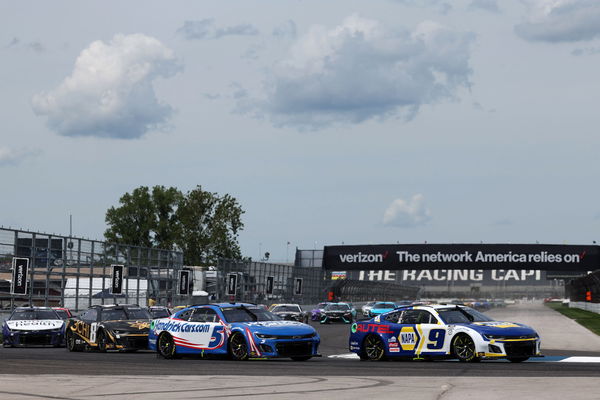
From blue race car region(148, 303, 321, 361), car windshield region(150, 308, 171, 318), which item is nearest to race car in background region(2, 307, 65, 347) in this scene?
car windshield region(150, 308, 171, 318)

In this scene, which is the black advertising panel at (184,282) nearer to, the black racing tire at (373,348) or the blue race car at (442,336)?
the blue race car at (442,336)

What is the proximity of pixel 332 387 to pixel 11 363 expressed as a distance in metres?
8.26

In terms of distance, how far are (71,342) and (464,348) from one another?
1082 cm

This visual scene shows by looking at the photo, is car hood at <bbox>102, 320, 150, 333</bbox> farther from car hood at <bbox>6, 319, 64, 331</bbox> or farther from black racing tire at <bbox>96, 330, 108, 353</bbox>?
car hood at <bbox>6, 319, 64, 331</bbox>

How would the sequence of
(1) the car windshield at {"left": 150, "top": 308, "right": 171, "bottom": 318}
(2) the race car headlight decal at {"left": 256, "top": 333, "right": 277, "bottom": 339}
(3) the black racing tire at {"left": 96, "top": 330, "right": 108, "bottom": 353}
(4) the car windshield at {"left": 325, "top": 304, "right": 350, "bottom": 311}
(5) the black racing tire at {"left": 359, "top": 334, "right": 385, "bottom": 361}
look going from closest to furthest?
(2) the race car headlight decal at {"left": 256, "top": 333, "right": 277, "bottom": 339} → (5) the black racing tire at {"left": 359, "top": 334, "right": 385, "bottom": 361} → (3) the black racing tire at {"left": 96, "top": 330, "right": 108, "bottom": 353} → (1) the car windshield at {"left": 150, "top": 308, "right": 171, "bottom": 318} → (4) the car windshield at {"left": 325, "top": 304, "right": 350, "bottom": 311}

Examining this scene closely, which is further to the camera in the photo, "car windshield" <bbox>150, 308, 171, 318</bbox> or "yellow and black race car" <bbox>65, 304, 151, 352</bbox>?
"car windshield" <bbox>150, 308, 171, 318</bbox>

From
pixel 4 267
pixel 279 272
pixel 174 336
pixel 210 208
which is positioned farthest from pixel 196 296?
pixel 210 208

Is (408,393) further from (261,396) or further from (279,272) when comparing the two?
(279,272)

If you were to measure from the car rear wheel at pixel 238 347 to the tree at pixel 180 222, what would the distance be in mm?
80098

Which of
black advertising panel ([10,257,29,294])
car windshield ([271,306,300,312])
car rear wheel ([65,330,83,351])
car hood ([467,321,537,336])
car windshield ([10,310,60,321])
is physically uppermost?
black advertising panel ([10,257,29,294])

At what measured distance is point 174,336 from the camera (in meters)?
22.0

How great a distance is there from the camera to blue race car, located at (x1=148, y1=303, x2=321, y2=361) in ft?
66.7

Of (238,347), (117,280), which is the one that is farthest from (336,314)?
(238,347)

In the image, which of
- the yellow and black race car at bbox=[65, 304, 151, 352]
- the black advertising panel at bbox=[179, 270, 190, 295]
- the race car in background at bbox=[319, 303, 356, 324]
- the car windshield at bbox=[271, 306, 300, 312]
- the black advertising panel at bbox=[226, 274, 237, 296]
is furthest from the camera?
the black advertising panel at bbox=[226, 274, 237, 296]
